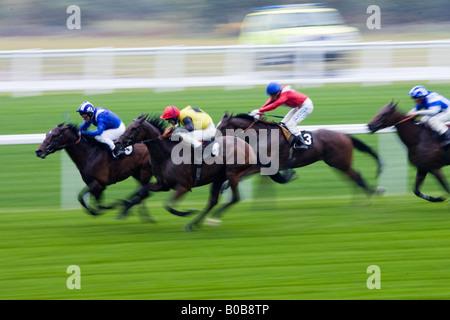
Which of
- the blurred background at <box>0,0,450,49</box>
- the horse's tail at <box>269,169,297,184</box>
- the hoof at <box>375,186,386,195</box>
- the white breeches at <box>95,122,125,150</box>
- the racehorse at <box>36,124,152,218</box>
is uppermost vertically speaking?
the blurred background at <box>0,0,450,49</box>

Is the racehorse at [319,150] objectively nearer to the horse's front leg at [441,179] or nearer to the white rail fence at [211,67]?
the horse's front leg at [441,179]

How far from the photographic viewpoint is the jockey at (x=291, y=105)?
25.6 ft

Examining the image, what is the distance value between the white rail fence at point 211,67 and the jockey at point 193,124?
6.13 m

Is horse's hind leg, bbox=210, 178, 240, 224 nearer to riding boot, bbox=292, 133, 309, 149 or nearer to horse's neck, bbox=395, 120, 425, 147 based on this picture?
riding boot, bbox=292, 133, 309, 149

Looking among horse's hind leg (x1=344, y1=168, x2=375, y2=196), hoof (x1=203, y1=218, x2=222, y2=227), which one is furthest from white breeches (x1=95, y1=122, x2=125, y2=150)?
horse's hind leg (x1=344, y1=168, x2=375, y2=196)

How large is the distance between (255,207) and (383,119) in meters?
1.62

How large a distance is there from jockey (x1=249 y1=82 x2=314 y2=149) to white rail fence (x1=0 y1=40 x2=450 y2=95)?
5.01 m

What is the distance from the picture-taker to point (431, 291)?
508 centimetres

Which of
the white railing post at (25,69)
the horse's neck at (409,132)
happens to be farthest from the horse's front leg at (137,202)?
the white railing post at (25,69)

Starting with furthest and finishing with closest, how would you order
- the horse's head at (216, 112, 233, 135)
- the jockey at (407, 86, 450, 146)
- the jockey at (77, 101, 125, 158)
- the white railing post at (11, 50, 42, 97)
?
the white railing post at (11, 50, 42, 97) < the jockey at (407, 86, 450, 146) < the horse's head at (216, 112, 233, 135) < the jockey at (77, 101, 125, 158)

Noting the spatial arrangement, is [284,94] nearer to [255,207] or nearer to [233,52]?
[255,207]

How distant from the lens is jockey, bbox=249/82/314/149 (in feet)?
25.6

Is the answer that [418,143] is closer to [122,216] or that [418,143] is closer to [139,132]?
[139,132]

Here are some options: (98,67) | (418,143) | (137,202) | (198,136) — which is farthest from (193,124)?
(98,67)
